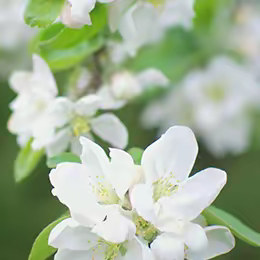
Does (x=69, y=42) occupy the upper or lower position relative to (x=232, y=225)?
upper

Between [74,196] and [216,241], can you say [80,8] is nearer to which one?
[74,196]

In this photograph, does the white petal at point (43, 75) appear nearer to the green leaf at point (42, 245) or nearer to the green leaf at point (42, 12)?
the green leaf at point (42, 12)

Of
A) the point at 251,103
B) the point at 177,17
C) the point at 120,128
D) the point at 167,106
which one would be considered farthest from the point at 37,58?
the point at 251,103

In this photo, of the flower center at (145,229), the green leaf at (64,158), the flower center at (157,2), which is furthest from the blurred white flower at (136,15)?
the flower center at (145,229)

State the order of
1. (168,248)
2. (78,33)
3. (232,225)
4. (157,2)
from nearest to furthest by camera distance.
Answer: (168,248), (232,225), (78,33), (157,2)

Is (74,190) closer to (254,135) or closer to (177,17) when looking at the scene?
(177,17)

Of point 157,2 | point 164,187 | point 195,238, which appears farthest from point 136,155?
point 157,2

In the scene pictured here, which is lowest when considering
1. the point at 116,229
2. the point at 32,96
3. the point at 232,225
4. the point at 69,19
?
the point at 232,225
